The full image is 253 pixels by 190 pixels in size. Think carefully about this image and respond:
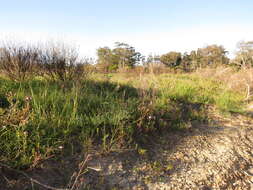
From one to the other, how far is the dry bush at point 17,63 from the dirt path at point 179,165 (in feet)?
10.6

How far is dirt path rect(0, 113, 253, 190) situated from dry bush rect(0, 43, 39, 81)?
10.6 ft

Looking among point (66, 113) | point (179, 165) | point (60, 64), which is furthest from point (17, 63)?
point (179, 165)

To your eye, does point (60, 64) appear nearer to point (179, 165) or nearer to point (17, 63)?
point (17, 63)

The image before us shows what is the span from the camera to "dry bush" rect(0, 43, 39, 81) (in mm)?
3783

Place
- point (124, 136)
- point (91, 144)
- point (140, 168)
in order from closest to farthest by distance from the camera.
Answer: point (140, 168) → point (91, 144) → point (124, 136)

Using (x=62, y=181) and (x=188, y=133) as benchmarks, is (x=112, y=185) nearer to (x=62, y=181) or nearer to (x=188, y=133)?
(x=62, y=181)

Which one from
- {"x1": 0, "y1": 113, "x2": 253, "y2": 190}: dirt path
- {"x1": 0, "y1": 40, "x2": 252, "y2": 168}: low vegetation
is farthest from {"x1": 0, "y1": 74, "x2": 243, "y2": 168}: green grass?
{"x1": 0, "y1": 113, "x2": 253, "y2": 190}: dirt path

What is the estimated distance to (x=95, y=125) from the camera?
7.13 ft

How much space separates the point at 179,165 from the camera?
1882 millimetres

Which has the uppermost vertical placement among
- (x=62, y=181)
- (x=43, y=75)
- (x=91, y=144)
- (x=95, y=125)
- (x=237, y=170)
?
(x=43, y=75)

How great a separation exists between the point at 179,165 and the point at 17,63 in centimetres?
412

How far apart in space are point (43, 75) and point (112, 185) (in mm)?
3604

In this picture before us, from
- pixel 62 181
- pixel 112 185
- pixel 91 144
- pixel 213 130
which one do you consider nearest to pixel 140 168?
pixel 112 185

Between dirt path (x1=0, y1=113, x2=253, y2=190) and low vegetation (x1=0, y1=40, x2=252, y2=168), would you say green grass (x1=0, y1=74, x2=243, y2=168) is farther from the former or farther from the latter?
dirt path (x1=0, y1=113, x2=253, y2=190)
